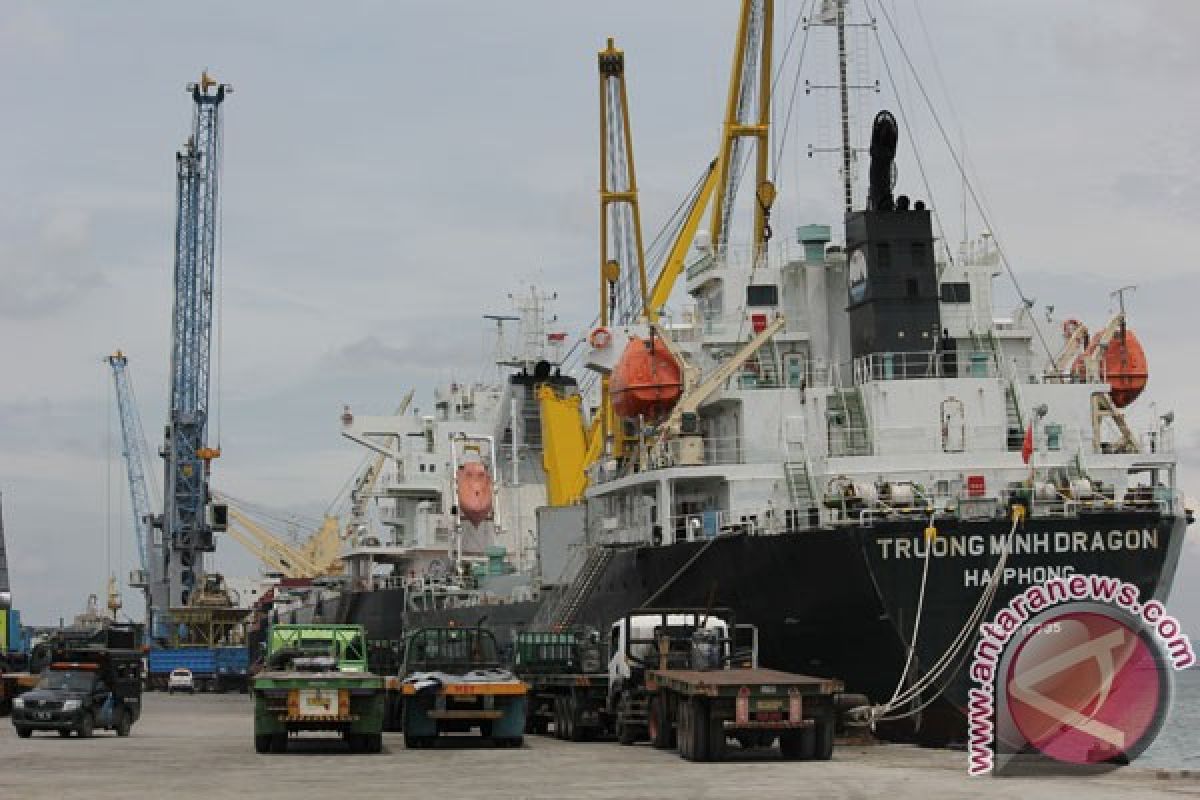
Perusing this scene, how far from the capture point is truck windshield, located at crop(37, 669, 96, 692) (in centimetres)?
3625

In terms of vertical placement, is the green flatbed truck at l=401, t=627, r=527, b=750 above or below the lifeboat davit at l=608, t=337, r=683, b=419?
below

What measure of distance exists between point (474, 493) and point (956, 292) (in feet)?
105

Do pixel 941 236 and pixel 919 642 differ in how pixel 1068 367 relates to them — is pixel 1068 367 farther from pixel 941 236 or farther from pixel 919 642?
pixel 919 642

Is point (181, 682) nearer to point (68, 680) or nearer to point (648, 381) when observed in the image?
point (648, 381)

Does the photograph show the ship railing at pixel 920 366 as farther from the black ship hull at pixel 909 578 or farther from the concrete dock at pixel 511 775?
the concrete dock at pixel 511 775

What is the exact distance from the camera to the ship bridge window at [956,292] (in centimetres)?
4450

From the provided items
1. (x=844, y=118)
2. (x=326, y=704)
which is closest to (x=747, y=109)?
(x=844, y=118)

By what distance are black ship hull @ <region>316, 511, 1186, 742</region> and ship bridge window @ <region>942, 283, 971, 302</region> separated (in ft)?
26.7

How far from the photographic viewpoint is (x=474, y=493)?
240 ft

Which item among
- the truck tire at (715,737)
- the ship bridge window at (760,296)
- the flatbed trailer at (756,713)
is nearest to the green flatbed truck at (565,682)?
the flatbed trailer at (756,713)

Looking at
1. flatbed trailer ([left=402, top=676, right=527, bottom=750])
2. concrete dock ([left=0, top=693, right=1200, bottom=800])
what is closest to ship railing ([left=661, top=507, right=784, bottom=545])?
concrete dock ([left=0, top=693, right=1200, bottom=800])

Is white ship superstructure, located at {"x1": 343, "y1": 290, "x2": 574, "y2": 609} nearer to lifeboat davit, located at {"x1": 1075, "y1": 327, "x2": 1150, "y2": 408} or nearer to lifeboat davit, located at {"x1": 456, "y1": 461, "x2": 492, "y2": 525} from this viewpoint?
lifeboat davit, located at {"x1": 456, "y1": 461, "x2": 492, "y2": 525}

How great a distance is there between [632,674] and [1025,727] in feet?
25.1

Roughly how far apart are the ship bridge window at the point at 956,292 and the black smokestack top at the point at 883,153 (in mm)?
2811
